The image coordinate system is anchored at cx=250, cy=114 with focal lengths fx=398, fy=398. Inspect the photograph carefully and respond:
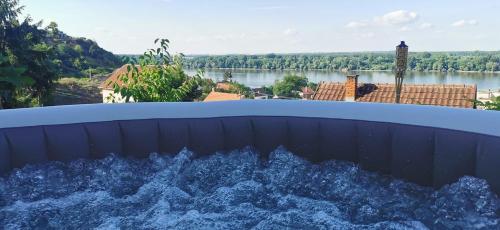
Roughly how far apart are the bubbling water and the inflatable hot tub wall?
7 centimetres

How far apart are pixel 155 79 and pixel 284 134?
1.68 meters

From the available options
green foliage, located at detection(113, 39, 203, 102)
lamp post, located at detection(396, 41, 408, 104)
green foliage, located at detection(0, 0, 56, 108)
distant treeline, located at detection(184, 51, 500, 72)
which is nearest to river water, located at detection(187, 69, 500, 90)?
distant treeline, located at detection(184, 51, 500, 72)

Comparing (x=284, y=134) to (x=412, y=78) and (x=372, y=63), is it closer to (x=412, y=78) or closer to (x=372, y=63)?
(x=412, y=78)

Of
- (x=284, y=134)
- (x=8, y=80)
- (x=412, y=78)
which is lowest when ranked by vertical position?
(x=412, y=78)

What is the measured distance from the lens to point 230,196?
86.9 inches

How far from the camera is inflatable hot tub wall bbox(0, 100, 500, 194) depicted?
2160 millimetres

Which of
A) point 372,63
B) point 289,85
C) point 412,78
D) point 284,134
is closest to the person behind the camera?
point 284,134

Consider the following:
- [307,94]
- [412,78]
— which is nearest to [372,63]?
[412,78]

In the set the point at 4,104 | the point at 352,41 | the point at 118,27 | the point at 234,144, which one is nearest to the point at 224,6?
the point at 118,27

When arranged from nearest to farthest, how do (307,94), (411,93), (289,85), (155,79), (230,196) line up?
(230,196)
(155,79)
(411,93)
(307,94)
(289,85)

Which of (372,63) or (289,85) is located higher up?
(372,63)

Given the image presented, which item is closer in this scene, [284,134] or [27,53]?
[284,134]

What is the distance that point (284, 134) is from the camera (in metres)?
2.62

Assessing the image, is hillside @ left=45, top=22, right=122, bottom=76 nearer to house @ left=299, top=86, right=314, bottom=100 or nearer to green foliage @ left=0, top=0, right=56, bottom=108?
house @ left=299, top=86, right=314, bottom=100
